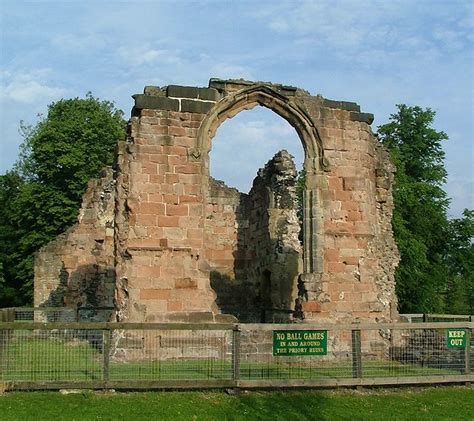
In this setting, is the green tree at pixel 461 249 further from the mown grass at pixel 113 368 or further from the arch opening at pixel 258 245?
the mown grass at pixel 113 368

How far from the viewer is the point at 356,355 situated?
9758 millimetres

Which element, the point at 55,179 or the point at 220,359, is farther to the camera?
the point at 55,179

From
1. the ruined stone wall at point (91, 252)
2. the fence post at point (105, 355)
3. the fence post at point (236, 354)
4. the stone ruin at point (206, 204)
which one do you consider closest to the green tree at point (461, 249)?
the stone ruin at point (206, 204)

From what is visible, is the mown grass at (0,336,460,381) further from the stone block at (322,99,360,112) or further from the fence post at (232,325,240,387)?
the stone block at (322,99,360,112)

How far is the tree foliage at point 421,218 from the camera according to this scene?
2814 centimetres

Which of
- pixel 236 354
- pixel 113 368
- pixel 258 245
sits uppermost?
pixel 258 245

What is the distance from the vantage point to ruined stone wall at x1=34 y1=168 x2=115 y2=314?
63.5 feet

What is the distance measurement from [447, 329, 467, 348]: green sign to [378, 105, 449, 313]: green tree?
17.2 m

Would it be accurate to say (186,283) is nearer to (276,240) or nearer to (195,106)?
(195,106)

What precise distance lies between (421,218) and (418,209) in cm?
51

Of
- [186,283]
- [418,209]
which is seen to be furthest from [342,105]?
[418,209]

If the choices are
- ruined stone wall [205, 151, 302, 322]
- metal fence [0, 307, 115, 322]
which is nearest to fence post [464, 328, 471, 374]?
ruined stone wall [205, 151, 302, 322]

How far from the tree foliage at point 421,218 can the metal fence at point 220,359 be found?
687 inches

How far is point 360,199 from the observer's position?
45.7 feet
